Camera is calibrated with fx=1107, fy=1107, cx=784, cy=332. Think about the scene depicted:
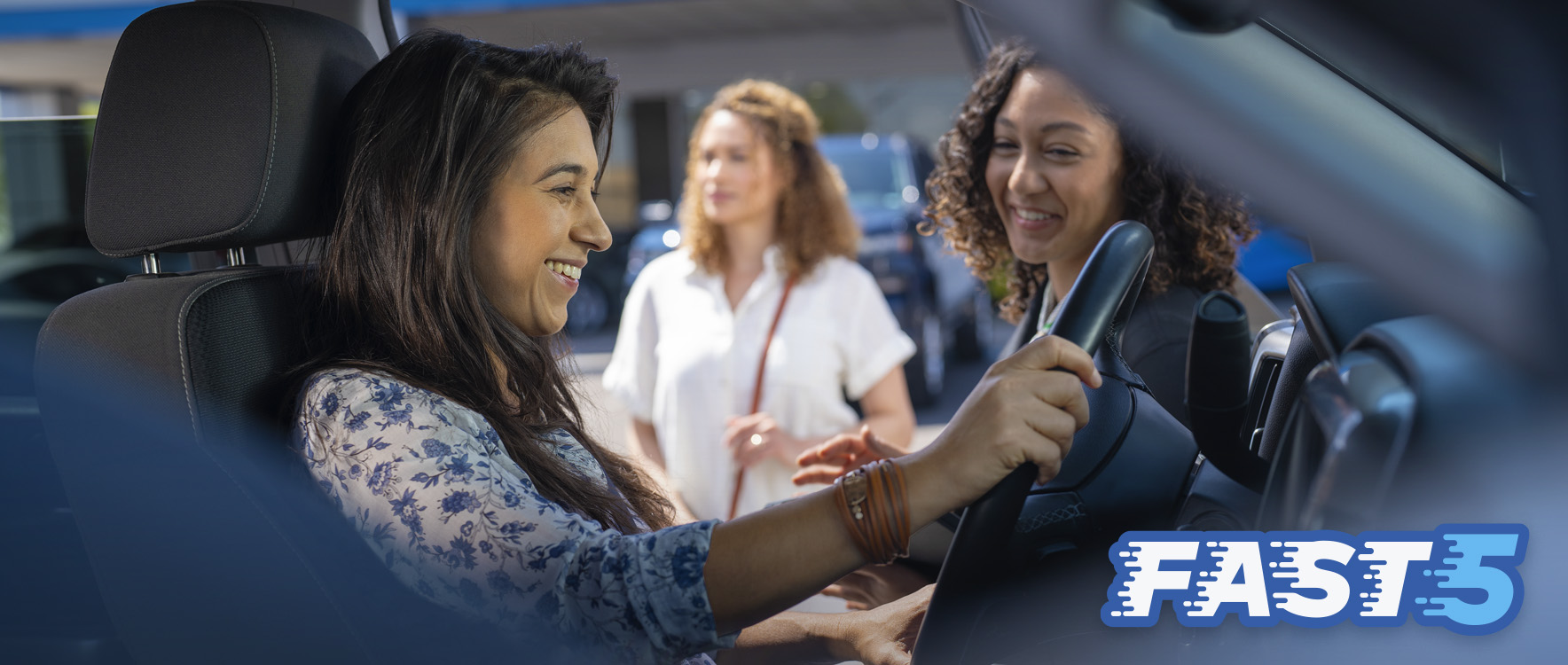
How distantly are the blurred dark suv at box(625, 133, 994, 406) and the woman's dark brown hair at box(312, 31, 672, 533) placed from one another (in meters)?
4.67

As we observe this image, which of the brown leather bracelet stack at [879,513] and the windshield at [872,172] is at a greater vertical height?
the windshield at [872,172]

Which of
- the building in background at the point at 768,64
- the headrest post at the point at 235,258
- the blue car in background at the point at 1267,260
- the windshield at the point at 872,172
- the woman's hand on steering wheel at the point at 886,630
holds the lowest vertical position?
the woman's hand on steering wheel at the point at 886,630

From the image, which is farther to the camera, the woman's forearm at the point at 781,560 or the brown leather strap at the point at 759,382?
the brown leather strap at the point at 759,382

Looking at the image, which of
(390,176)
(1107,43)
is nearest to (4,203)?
(390,176)

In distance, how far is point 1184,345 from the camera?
5.32ft

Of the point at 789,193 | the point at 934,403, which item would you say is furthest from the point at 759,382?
the point at 934,403

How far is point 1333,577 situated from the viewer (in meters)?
0.82

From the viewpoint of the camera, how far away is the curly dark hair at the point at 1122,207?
163 cm

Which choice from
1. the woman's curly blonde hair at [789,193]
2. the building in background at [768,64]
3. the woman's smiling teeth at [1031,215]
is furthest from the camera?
the building in background at [768,64]

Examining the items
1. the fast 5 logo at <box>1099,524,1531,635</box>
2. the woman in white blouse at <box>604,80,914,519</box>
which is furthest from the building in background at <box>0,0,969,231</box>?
the fast 5 logo at <box>1099,524,1531,635</box>

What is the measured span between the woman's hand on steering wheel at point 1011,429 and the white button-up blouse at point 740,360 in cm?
169

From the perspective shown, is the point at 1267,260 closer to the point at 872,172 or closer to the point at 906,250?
the point at 906,250

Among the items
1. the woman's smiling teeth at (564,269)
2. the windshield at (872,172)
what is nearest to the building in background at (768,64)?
the windshield at (872,172)

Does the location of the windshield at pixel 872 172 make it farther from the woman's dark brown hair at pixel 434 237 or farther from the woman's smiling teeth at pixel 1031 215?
the woman's dark brown hair at pixel 434 237
